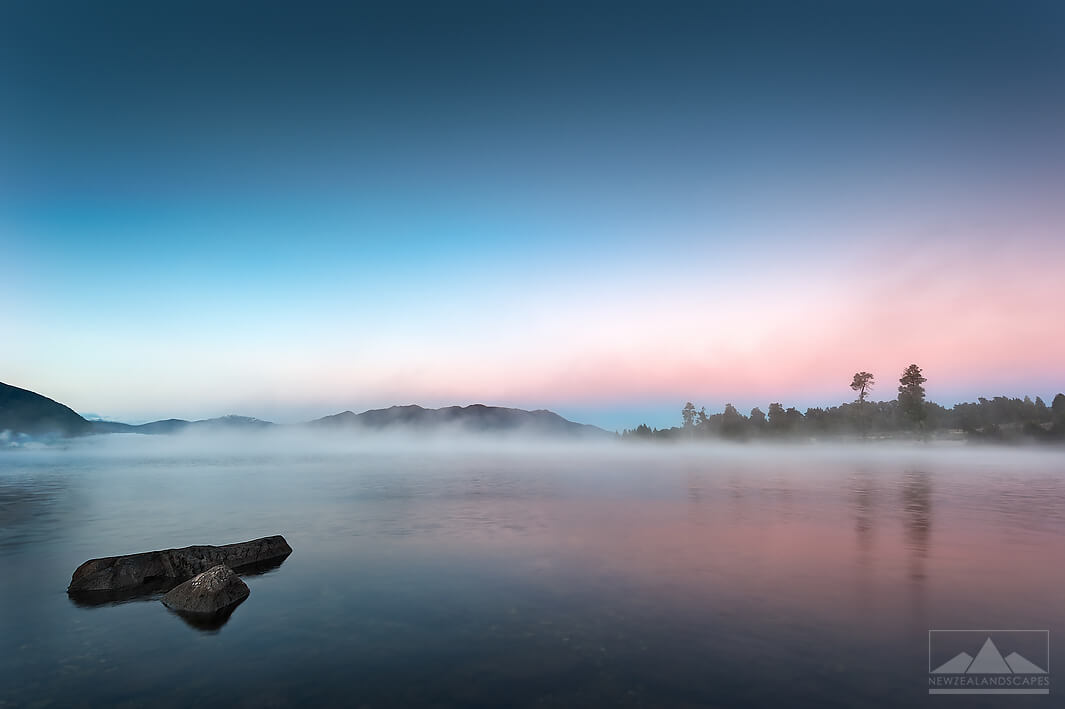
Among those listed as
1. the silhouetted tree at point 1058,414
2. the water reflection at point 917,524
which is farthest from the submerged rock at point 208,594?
the silhouetted tree at point 1058,414

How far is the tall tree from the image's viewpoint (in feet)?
614

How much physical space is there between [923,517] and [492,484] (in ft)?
145

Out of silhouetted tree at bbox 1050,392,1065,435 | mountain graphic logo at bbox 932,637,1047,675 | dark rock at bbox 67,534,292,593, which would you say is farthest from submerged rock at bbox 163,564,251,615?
silhouetted tree at bbox 1050,392,1065,435

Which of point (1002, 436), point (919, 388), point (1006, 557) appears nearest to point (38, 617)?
point (1006, 557)

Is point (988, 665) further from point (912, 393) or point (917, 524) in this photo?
point (912, 393)

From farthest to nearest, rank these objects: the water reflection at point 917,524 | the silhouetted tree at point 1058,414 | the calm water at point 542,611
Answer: the silhouetted tree at point 1058,414, the water reflection at point 917,524, the calm water at point 542,611

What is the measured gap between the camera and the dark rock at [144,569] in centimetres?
1852

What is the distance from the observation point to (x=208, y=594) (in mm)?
16562

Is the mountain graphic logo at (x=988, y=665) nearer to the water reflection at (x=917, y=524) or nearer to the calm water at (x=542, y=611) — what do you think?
the calm water at (x=542, y=611)

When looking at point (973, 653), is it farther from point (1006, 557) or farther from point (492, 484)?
point (492, 484)

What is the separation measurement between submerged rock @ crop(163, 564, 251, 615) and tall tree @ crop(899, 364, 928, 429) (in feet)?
735

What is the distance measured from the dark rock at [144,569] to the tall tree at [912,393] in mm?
222943

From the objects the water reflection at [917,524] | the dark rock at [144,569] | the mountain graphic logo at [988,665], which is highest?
the mountain graphic logo at [988,665]

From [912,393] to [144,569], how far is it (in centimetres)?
22667
